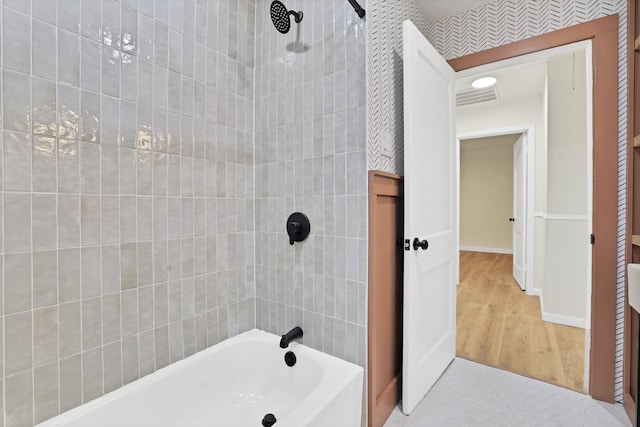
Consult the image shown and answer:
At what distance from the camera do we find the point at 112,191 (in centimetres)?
117

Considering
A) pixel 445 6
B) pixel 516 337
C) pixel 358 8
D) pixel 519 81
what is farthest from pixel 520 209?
pixel 358 8

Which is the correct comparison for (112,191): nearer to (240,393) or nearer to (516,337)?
(240,393)

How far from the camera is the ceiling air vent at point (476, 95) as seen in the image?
10.9ft

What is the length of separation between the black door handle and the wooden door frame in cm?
96

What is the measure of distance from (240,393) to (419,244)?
1224 mm

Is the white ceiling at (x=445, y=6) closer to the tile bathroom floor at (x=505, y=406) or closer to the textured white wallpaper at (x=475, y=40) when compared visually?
the textured white wallpaper at (x=475, y=40)

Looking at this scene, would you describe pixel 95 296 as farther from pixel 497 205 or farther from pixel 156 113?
pixel 497 205

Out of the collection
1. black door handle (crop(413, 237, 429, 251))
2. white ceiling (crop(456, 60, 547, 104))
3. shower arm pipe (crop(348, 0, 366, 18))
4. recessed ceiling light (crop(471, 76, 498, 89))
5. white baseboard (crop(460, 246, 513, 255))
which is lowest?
white baseboard (crop(460, 246, 513, 255))

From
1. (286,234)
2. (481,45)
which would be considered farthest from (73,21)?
(481,45)

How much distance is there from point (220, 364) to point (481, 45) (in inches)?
101

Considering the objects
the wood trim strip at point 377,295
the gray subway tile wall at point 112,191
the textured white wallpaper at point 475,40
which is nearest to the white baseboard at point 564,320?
the textured white wallpaper at point 475,40

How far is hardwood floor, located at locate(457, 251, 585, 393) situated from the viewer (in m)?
A: 1.93

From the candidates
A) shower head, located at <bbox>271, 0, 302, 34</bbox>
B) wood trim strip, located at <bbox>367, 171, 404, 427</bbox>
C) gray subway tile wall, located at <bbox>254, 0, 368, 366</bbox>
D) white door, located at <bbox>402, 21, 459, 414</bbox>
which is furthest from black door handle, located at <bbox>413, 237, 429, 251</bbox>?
shower head, located at <bbox>271, 0, 302, 34</bbox>

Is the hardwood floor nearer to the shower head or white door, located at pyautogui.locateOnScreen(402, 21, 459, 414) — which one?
white door, located at pyautogui.locateOnScreen(402, 21, 459, 414)
